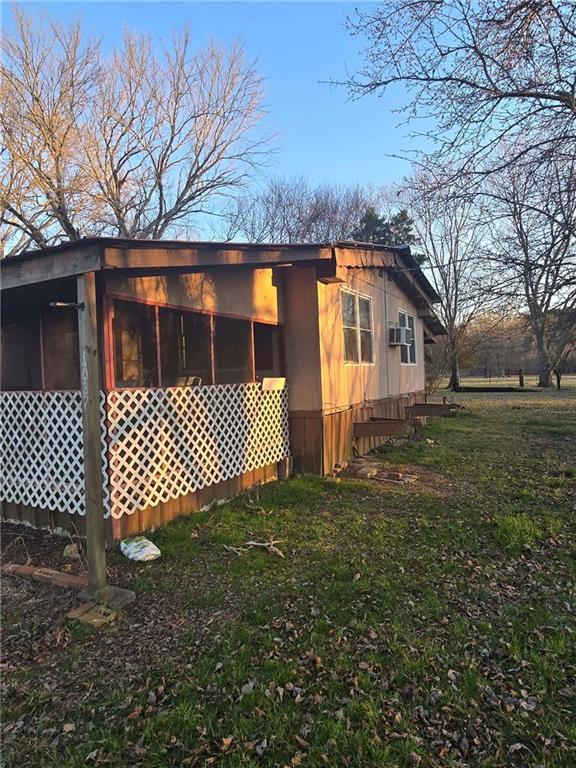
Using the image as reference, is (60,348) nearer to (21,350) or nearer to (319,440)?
(21,350)

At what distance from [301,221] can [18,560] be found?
28.7 metres

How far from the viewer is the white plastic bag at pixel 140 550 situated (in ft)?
15.7

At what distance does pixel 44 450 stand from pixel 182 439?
5.13ft

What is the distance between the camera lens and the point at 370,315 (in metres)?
10.5

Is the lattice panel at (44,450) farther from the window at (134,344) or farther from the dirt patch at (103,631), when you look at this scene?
the dirt patch at (103,631)

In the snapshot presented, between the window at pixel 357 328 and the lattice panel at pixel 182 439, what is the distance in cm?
228

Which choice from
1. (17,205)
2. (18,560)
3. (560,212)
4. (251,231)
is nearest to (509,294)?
(560,212)

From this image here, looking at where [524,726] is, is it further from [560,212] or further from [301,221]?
[301,221]

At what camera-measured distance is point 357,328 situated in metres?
9.66

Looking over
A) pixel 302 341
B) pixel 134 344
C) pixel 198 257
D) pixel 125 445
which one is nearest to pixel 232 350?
pixel 302 341

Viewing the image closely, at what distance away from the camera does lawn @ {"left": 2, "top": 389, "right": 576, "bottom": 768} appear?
8.05 feet

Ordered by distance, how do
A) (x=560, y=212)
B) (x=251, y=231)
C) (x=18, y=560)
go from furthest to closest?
(x=251, y=231)
(x=560, y=212)
(x=18, y=560)

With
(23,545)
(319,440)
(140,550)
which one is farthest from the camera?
(319,440)

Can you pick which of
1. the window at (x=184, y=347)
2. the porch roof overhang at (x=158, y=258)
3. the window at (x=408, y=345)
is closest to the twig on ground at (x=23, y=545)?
the window at (x=184, y=347)
